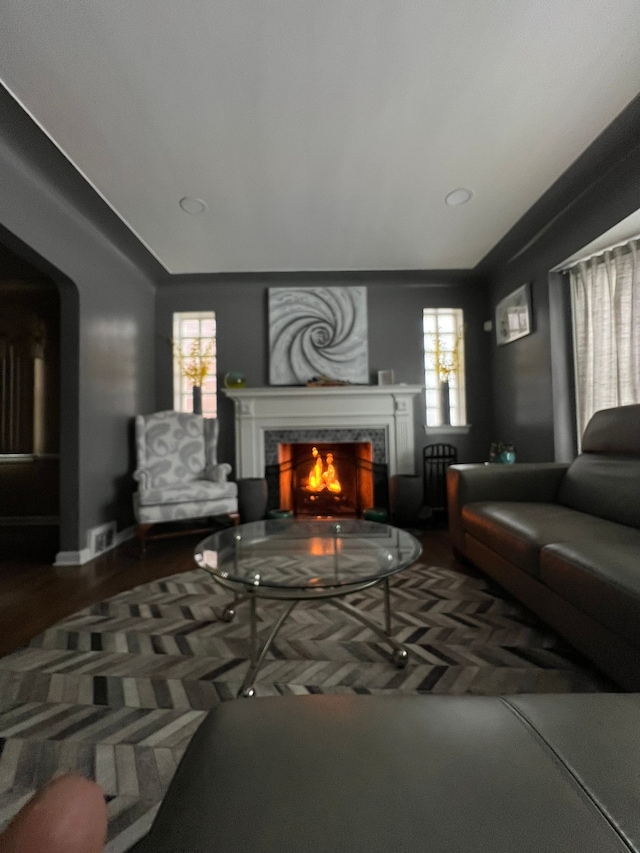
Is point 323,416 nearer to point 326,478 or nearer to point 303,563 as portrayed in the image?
point 326,478

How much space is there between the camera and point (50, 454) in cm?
407

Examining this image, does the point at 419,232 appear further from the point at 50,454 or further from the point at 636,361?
the point at 50,454

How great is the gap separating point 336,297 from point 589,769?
4131 mm

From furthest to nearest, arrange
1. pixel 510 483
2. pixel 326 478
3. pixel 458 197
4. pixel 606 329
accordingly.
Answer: pixel 326 478 → pixel 606 329 → pixel 458 197 → pixel 510 483

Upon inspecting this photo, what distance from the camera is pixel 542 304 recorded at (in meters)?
3.30

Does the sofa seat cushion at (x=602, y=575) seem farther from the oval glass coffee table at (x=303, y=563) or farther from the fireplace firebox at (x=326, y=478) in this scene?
the fireplace firebox at (x=326, y=478)

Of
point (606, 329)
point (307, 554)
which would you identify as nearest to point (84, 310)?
point (307, 554)

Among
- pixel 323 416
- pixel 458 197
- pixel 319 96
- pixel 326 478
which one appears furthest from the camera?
pixel 326 478

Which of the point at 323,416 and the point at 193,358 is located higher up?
the point at 193,358

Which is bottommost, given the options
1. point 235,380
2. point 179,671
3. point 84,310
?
point 179,671

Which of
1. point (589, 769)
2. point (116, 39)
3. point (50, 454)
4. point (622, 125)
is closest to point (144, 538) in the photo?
point (50, 454)

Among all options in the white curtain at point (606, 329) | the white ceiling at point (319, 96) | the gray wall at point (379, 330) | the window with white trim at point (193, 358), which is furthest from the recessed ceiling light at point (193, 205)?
the white curtain at point (606, 329)

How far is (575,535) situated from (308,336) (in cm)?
313

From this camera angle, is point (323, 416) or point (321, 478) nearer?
point (323, 416)
